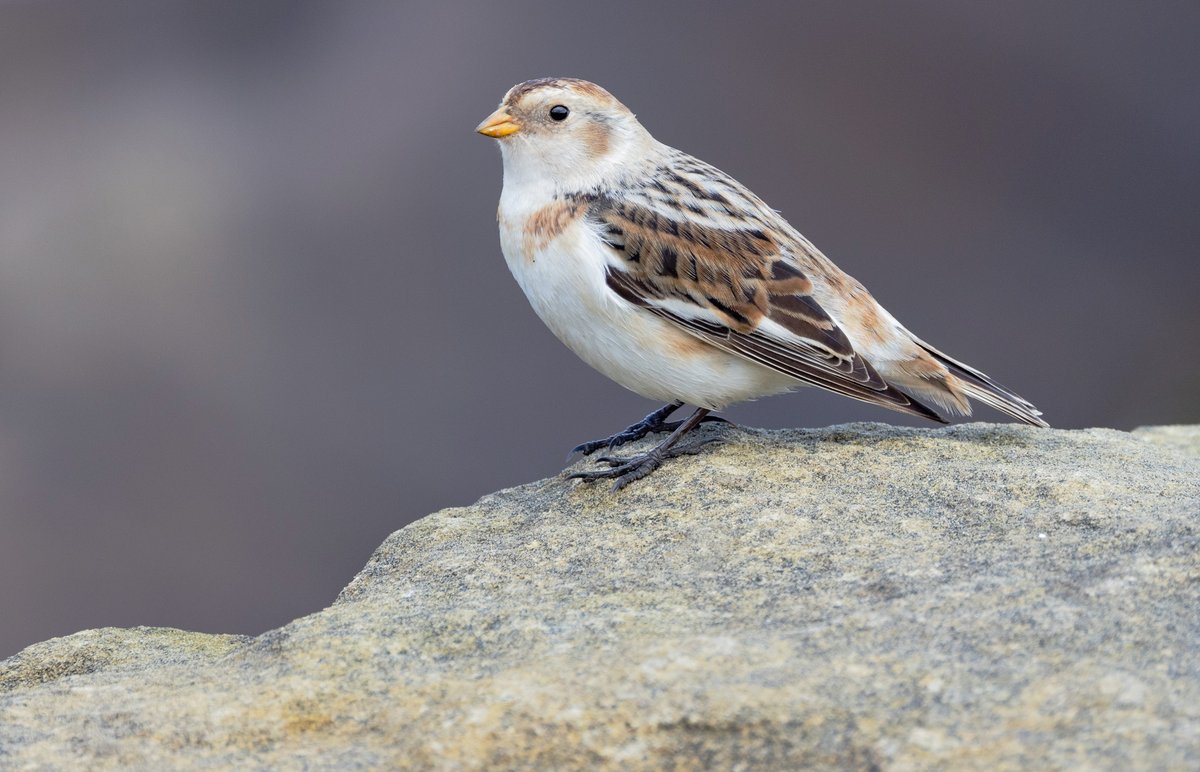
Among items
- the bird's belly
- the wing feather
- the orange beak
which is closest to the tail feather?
the wing feather

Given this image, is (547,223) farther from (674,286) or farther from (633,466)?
(633,466)

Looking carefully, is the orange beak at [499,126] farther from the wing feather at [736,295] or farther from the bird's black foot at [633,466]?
the bird's black foot at [633,466]

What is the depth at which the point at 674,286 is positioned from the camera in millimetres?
3797

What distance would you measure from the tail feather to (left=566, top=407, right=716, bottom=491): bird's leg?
0.86 m

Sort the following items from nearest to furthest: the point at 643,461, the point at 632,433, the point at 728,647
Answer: the point at 728,647, the point at 643,461, the point at 632,433

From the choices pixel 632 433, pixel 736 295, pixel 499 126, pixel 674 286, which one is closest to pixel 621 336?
pixel 674 286

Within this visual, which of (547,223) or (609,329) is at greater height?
(547,223)

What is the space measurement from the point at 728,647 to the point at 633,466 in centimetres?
149

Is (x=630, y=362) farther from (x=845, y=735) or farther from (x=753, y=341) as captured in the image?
(x=845, y=735)

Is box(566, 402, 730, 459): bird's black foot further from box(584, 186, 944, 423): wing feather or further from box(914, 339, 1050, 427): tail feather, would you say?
box(914, 339, 1050, 427): tail feather

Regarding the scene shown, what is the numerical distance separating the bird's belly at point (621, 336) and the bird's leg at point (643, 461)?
13 centimetres

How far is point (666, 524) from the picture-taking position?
3.24 m

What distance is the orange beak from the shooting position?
13.3 ft

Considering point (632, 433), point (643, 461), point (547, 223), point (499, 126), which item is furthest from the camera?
point (632, 433)
